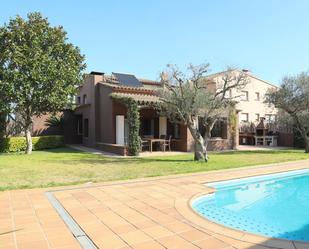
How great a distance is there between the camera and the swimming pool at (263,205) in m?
7.21

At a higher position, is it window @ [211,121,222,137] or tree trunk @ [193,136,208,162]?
window @ [211,121,222,137]

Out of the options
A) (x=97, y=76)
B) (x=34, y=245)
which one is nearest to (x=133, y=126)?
(x=97, y=76)

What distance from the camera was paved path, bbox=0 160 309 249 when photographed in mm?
5254

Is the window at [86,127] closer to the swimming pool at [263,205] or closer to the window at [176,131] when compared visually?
the window at [176,131]

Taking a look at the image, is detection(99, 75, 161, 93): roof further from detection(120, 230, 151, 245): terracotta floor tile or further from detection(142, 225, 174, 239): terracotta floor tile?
detection(120, 230, 151, 245): terracotta floor tile

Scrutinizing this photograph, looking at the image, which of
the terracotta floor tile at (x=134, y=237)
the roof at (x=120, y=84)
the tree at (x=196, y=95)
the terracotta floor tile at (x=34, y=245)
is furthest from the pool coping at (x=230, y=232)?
the roof at (x=120, y=84)

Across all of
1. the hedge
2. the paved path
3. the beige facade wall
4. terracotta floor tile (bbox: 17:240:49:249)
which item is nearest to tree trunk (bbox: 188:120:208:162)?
the paved path

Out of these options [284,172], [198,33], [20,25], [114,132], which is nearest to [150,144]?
[114,132]

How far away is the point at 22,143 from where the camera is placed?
22844 mm

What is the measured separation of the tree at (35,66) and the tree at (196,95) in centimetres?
767

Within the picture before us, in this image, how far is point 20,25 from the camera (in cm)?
1956

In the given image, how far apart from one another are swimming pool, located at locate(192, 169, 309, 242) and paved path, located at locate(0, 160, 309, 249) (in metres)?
0.76

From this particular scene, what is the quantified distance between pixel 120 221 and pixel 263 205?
5.11 meters

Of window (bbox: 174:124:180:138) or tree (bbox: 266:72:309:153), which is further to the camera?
window (bbox: 174:124:180:138)
